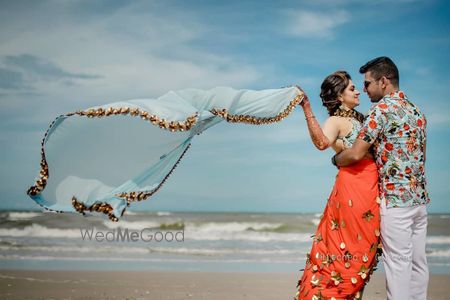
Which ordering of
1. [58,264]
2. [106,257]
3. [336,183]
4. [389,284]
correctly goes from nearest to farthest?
1. [389,284]
2. [336,183]
3. [58,264]
4. [106,257]

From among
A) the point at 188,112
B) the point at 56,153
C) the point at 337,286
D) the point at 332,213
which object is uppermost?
the point at 188,112

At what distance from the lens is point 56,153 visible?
396 cm

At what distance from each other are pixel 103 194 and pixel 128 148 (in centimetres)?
40

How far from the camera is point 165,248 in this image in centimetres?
1489

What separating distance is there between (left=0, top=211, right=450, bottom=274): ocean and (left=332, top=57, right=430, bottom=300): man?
7.69m

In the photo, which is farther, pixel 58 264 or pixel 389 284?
pixel 58 264

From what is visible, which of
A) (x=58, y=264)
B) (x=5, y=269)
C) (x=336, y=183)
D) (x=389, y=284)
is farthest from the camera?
(x=58, y=264)

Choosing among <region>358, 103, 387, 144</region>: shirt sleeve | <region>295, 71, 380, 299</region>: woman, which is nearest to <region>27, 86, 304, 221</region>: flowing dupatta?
<region>295, 71, 380, 299</region>: woman

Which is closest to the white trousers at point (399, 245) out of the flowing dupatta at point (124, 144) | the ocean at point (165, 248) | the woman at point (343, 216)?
the woman at point (343, 216)

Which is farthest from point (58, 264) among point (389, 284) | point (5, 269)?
point (389, 284)

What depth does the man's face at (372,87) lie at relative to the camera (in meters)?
3.93

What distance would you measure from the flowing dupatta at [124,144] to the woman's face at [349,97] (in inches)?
12.4

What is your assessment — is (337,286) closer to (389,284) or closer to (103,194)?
(389,284)

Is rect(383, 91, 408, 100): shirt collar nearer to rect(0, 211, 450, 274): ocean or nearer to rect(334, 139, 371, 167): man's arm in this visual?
rect(334, 139, 371, 167): man's arm
